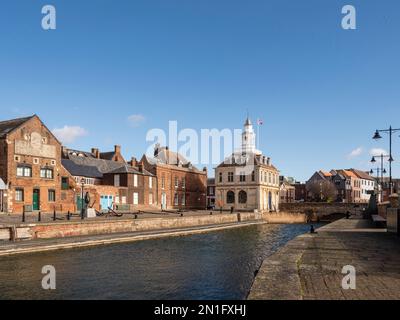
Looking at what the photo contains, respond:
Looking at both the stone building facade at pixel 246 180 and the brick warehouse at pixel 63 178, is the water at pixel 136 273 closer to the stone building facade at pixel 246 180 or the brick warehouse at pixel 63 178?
the brick warehouse at pixel 63 178

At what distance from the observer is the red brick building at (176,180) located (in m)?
66.4

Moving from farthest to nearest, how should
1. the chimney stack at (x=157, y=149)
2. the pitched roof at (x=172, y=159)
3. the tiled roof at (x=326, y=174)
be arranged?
the tiled roof at (x=326, y=174), the chimney stack at (x=157, y=149), the pitched roof at (x=172, y=159)

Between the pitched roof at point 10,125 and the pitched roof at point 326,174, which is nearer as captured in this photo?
the pitched roof at point 10,125

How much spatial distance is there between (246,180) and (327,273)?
63.0m

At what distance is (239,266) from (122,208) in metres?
35.2

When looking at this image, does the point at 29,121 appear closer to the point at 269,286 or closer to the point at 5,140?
the point at 5,140

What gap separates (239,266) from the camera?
19.3m

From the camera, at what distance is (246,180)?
242 feet

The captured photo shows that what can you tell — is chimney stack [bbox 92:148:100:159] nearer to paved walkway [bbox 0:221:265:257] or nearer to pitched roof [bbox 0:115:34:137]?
pitched roof [bbox 0:115:34:137]

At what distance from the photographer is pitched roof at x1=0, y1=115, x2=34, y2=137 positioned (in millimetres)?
39094

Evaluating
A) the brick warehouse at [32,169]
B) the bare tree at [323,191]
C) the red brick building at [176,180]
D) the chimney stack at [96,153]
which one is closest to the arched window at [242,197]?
the red brick building at [176,180]

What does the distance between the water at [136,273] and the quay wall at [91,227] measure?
12.4ft

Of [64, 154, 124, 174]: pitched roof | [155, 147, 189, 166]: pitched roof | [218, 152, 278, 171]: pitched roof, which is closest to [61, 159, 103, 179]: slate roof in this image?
[64, 154, 124, 174]: pitched roof
